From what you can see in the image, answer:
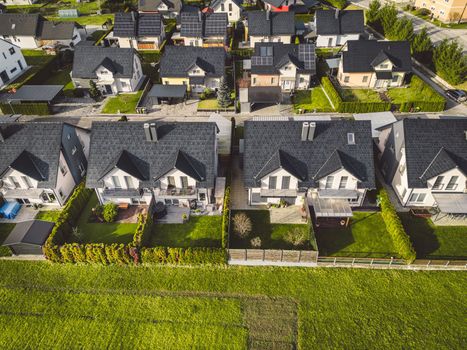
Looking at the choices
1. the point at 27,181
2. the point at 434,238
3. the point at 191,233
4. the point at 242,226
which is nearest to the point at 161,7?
the point at 27,181

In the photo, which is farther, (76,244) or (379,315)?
(76,244)

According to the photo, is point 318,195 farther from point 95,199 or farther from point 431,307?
point 95,199

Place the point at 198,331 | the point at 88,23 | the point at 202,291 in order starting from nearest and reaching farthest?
the point at 198,331 < the point at 202,291 < the point at 88,23

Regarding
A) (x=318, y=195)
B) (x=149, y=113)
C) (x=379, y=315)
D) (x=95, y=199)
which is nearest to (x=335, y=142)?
(x=318, y=195)

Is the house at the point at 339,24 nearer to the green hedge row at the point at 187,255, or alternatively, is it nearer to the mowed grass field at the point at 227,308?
the mowed grass field at the point at 227,308

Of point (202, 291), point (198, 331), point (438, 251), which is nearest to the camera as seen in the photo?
point (198, 331)

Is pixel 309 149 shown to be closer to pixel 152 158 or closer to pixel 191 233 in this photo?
pixel 191 233
